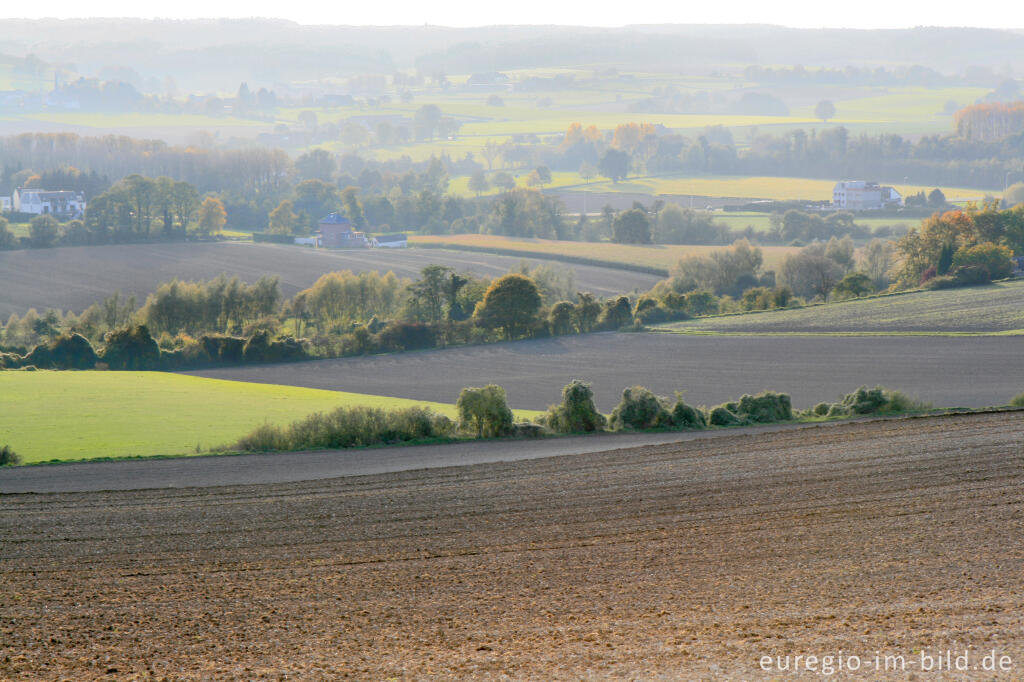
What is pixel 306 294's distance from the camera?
7144 centimetres

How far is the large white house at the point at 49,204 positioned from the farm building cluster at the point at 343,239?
25.8 meters

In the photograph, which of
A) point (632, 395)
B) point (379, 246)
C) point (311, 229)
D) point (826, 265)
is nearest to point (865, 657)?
point (632, 395)

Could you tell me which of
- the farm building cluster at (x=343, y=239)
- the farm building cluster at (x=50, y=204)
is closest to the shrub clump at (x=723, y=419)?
the farm building cluster at (x=343, y=239)

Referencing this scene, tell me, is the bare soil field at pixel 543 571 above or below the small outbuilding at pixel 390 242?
below

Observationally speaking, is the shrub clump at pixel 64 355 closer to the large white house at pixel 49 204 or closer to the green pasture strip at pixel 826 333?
the green pasture strip at pixel 826 333

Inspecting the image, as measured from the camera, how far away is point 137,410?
36.1 m

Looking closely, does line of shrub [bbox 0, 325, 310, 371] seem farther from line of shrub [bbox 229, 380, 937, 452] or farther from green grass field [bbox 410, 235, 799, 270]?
green grass field [bbox 410, 235, 799, 270]

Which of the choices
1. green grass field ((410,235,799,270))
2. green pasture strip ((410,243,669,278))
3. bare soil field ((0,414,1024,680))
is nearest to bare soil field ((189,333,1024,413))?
bare soil field ((0,414,1024,680))

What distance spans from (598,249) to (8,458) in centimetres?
7884

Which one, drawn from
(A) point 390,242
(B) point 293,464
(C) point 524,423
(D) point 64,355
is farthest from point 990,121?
(B) point 293,464

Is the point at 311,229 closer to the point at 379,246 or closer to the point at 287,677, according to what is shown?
the point at 379,246

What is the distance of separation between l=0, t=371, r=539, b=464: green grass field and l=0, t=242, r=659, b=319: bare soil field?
34.3 meters

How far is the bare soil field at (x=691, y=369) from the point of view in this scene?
40.5m

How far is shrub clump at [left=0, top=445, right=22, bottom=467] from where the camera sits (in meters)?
26.5
